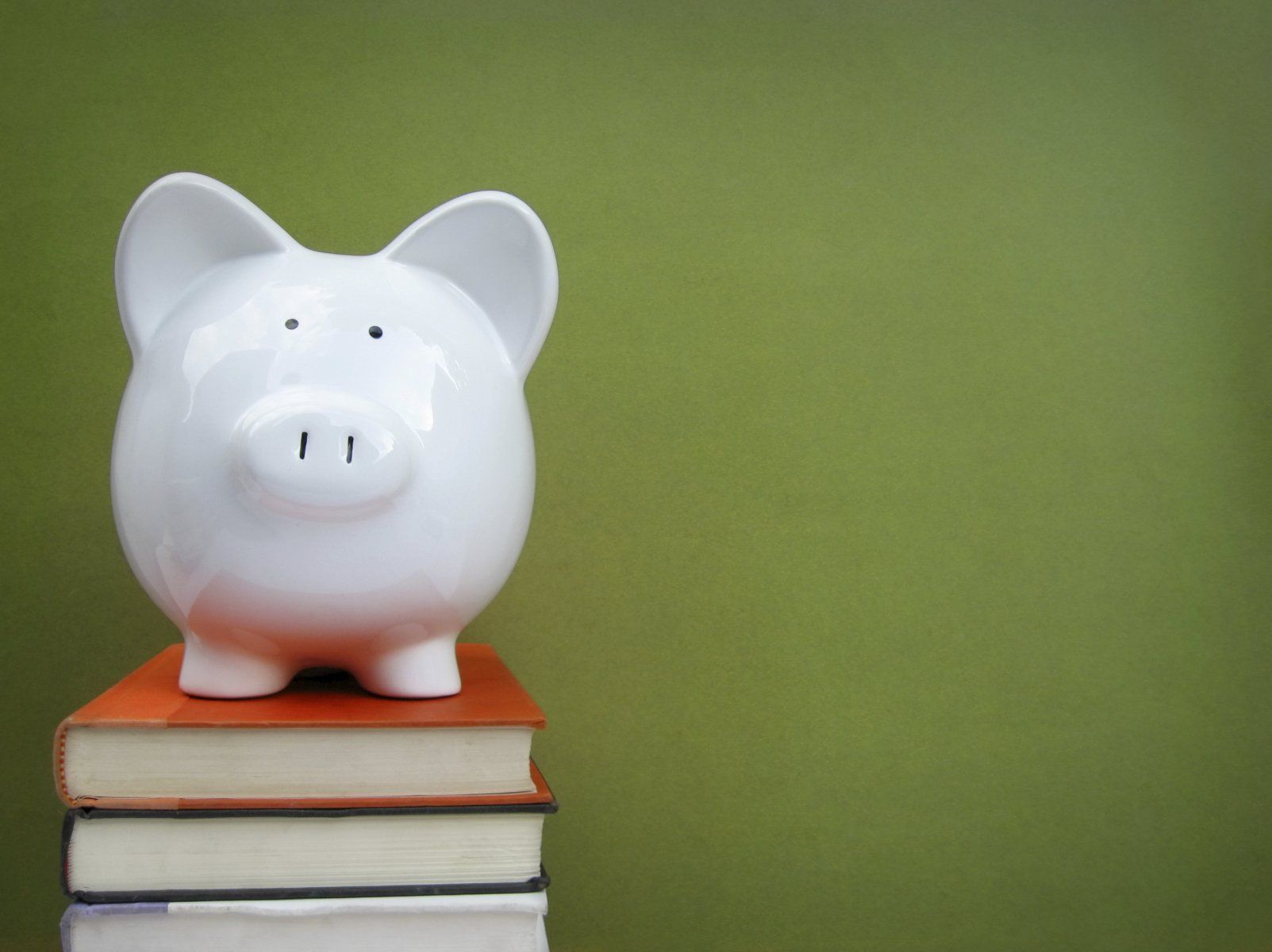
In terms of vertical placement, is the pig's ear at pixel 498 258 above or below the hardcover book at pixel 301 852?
above

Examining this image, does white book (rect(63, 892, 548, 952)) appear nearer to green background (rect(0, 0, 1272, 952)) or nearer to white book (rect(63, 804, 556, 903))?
white book (rect(63, 804, 556, 903))

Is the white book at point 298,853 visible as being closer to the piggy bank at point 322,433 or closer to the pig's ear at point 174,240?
the piggy bank at point 322,433

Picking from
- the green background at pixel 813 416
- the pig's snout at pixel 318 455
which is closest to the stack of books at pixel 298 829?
the pig's snout at pixel 318 455

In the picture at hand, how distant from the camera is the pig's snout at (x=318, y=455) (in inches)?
31.0

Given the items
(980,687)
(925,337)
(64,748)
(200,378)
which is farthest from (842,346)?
(64,748)

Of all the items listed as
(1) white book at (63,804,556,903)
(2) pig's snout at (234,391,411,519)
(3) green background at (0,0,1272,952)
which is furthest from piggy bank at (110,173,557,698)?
(3) green background at (0,0,1272,952)

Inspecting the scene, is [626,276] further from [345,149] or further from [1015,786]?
[1015,786]

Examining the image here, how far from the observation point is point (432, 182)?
4.50 feet

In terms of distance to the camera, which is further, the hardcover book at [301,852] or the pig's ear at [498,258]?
the pig's ear at [498,258]

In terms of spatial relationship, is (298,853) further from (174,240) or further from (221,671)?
(174,240)

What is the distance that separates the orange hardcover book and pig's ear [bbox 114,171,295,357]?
31 centimetres

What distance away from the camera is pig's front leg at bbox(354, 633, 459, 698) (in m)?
0.92

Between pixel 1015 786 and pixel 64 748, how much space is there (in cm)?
110

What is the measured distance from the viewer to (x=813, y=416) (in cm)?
140
